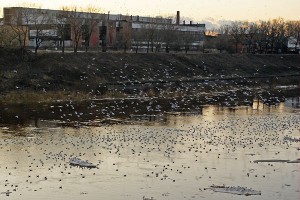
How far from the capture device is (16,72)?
52.7 metres

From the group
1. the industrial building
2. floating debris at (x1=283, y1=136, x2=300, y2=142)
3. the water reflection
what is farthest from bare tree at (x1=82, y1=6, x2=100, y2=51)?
floating debris at (x1=283, y1=136, x2=300, y2=142)

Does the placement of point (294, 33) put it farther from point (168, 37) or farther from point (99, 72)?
point (99, 72)

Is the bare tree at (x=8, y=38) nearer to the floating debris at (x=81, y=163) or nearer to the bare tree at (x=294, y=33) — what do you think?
the floating debris at (x=81, y=163)

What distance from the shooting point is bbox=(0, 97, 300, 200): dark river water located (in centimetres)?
1923

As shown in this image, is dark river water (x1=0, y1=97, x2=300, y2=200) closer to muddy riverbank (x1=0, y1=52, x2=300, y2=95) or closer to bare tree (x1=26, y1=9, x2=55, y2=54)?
muddy riverbank (x1=0, y1=52, x2=300, y2=95)

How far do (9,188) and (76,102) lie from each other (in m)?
27.1

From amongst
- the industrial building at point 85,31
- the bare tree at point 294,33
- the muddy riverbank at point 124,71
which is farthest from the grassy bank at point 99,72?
the bare tree at point 294,33

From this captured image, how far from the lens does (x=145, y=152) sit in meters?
25.3

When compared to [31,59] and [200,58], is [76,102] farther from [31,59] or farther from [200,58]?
[200,58]

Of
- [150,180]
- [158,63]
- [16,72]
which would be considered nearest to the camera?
[150,180]

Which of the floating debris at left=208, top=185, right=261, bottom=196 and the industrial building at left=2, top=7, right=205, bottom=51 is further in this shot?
the industrial building at left=2, top=7, right=205, bottom=51

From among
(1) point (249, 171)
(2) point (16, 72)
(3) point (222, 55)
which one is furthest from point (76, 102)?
(3) point (222, 55)

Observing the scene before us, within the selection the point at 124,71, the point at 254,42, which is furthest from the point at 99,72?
the point at 254,42

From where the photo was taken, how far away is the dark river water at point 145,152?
19234 mm
